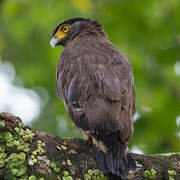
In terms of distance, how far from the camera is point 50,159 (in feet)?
11.6

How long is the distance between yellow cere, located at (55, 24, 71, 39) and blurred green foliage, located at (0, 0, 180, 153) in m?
0.60

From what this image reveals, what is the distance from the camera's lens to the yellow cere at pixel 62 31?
6.24 metres

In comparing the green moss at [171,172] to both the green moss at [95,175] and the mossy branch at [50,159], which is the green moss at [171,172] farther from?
the green moss at [95,175]

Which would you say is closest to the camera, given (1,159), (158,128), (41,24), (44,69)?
(1,159)

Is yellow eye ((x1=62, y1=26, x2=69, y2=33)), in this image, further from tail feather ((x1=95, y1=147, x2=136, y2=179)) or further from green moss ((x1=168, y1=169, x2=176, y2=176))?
green moss ((x1=168, y1=169, x2=176, y2=176))

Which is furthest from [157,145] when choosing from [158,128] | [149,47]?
[149,47]

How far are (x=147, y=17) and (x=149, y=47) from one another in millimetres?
541

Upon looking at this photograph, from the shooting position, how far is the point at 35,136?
369 cm

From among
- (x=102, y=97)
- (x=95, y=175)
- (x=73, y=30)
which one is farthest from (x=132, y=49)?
(x=95, y=175)

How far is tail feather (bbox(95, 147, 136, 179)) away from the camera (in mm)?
3599

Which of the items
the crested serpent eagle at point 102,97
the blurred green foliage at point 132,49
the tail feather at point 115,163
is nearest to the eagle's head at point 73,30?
the blurred green foliage at point 132,49

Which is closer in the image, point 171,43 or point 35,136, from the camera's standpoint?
point 35,136

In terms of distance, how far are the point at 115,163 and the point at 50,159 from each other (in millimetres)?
580

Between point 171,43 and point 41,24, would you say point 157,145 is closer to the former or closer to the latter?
point 171,43
